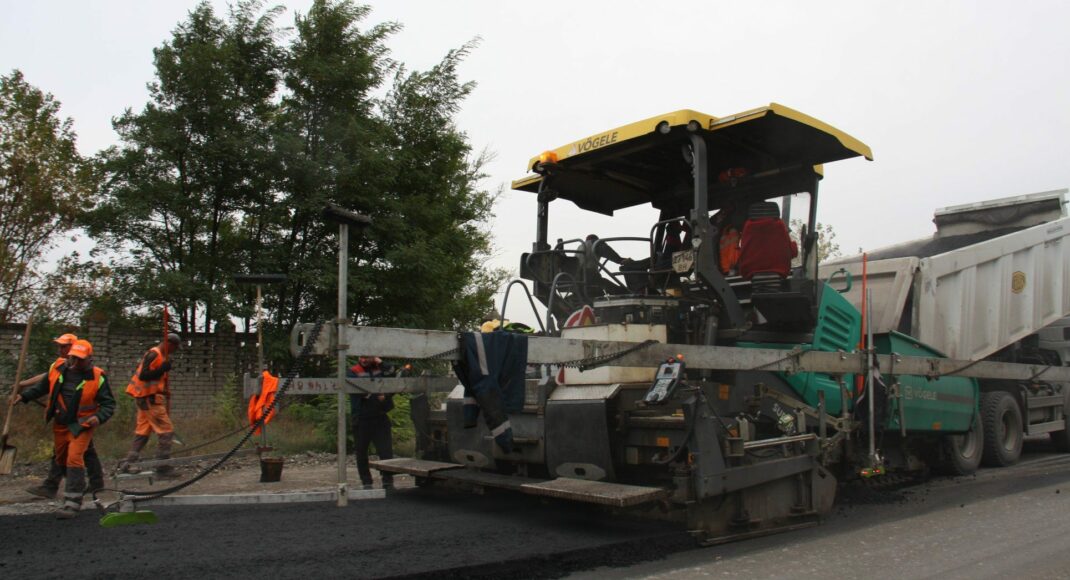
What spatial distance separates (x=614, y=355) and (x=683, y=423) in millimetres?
586

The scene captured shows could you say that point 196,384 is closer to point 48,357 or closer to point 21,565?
point 48,357

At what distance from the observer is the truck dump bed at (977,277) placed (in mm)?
8188

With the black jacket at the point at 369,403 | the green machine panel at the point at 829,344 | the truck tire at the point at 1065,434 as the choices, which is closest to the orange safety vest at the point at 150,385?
the black jacket at the point at 369,403

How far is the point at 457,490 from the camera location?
22.6 feet

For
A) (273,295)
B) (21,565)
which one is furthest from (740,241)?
(273,295)

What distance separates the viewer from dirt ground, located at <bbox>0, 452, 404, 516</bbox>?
24.8 feet

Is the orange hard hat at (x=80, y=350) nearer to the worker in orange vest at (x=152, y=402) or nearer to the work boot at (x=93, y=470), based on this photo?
the work boot at (x=93, y=470)

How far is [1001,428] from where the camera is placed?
880 cm

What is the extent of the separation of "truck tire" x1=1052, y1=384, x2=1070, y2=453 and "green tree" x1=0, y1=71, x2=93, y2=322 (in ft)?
52.2

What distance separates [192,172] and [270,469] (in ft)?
24.4

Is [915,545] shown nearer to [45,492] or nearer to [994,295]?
[994,295]

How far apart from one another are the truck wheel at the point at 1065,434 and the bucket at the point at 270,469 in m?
9.12

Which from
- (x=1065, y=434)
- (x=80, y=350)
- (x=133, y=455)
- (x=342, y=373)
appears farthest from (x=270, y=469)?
(x=1065, y=434)

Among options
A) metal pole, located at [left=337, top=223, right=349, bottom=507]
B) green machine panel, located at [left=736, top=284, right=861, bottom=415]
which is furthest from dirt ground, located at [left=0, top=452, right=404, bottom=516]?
green machine panel, located at [left=736, top=284, right=861, bottom=415]
